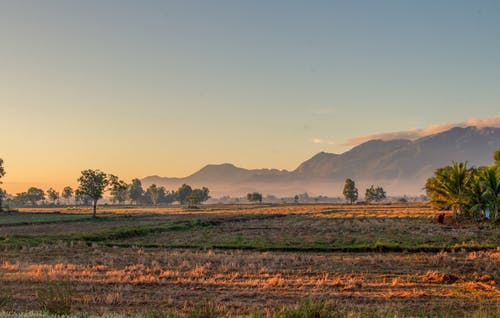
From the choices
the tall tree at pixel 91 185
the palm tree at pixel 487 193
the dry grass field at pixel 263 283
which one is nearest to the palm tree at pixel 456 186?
the palm tree at pixel 487 193

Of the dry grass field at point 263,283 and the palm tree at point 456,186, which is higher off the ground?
the palm tree at point 456,186

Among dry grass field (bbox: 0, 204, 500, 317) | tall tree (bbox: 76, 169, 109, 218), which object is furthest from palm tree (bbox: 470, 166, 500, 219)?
tall tree (bbox: 76, 169, 109, 218)

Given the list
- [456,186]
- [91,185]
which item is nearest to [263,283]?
[456,186]

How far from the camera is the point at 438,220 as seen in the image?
62938 mm

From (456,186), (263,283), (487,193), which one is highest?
(456,186)

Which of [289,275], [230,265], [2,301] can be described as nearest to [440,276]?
[289,275]

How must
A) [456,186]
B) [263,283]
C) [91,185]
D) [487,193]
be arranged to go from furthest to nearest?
[91,185] < [456,186] < [487,193] < [263,283]

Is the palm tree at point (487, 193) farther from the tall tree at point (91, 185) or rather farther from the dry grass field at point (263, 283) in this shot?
the tall tree at point (91, 185)

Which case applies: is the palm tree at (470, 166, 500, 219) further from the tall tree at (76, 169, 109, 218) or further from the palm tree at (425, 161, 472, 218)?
the tall tree at (76, 169, 109, 218)

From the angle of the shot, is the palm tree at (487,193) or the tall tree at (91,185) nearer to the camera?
the palm tree at (487,193)

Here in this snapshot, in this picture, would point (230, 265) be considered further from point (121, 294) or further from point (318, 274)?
point (121, 294)

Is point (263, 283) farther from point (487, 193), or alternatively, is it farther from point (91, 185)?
point (91, 185)

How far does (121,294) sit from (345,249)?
23021mm

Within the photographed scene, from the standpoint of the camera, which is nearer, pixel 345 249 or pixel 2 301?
pixel 2 301
